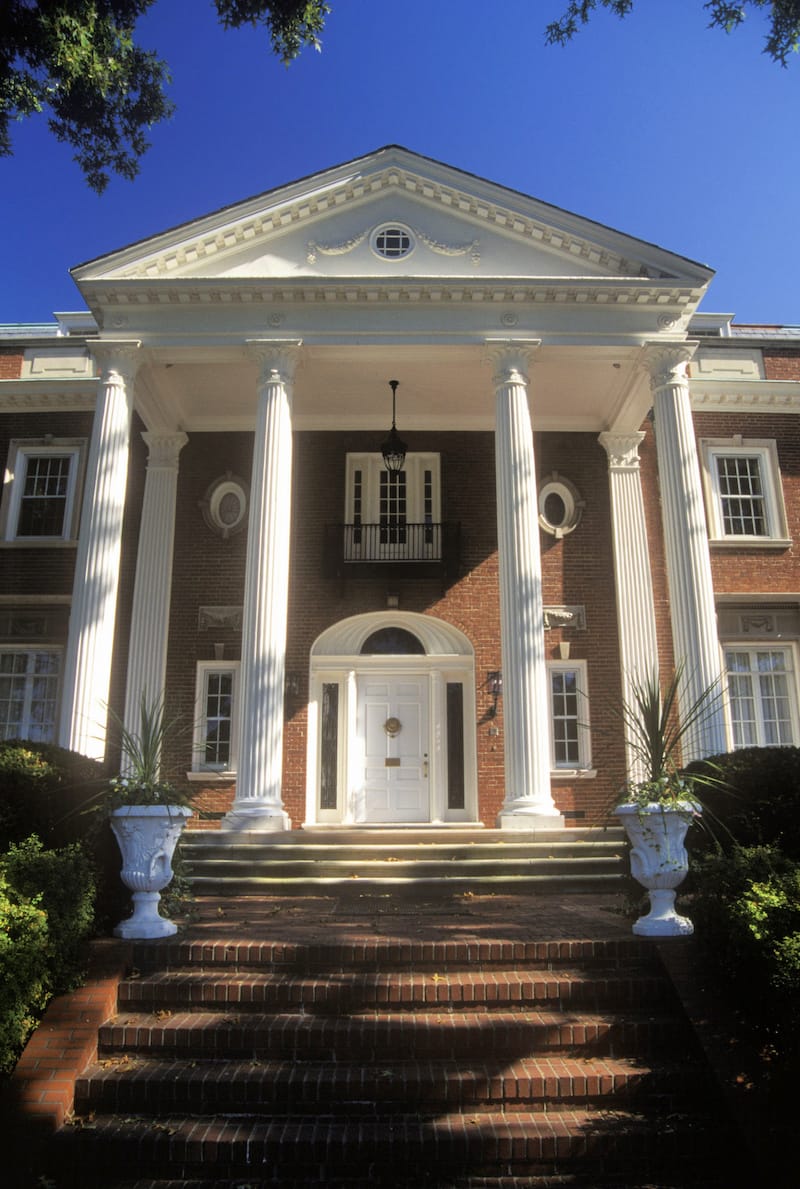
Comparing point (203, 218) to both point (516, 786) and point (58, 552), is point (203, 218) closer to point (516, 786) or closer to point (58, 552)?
point (58, 552)

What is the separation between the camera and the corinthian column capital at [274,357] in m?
13.3

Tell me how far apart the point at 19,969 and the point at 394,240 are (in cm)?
1202

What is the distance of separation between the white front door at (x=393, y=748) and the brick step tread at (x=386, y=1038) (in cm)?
947

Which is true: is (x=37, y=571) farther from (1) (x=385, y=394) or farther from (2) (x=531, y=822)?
(2) (x=531, y=822)

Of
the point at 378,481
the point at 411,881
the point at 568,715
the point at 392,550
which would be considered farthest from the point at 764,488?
the point at 411,881

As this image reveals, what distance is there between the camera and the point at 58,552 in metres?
16.1

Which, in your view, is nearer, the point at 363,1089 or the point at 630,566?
the point at 363,1089

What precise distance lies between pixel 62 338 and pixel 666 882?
15073mm

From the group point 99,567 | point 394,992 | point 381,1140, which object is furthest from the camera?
point 99,567

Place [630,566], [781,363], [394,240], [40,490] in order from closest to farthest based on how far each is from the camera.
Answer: [394,240], [630,566], [40,490], [781,363]

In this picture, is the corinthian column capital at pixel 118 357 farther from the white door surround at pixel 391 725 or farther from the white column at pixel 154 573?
the white door surround at pixel 391 725

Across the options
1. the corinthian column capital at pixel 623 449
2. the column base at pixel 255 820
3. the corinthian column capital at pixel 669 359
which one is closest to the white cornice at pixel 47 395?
the column base at pixel 255 820

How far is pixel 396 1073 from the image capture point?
538cm

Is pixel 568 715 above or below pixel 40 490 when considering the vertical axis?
below
